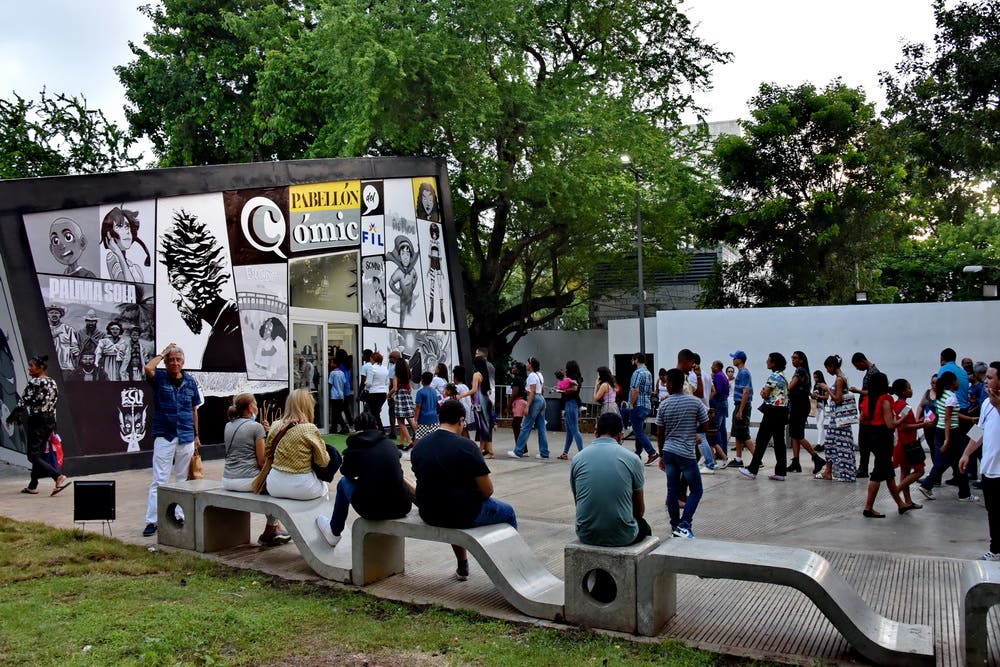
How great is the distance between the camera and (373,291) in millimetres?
17172

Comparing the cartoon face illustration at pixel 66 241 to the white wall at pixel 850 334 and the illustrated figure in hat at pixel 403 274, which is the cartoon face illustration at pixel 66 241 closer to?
the illustrated figure in hat at pixel 403 274

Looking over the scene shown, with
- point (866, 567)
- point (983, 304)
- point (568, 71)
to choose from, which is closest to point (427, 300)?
point (568, 71)

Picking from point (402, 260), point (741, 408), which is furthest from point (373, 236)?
point (741, 408)

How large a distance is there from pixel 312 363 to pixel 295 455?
969 centimetres

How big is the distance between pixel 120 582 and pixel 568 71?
21.6 m

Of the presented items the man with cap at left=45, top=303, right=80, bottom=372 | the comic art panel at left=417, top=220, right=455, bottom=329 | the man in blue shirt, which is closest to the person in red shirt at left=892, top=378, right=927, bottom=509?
the man in blue shirt

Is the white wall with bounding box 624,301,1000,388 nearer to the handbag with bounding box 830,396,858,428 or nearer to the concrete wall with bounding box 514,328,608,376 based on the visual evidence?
the handbag with bounding box 830,396,858,428

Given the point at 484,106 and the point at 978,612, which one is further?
the point at 484,106

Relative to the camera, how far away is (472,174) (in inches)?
878

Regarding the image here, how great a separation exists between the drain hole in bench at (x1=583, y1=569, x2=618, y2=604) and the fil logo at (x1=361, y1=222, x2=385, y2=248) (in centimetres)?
1262

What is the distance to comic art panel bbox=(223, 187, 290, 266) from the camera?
14.5m

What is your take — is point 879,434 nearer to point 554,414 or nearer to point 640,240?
point 554,414

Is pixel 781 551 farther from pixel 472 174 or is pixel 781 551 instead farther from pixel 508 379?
pixel 508 379

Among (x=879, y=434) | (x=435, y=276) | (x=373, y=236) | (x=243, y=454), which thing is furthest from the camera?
(x=435, y=276)
